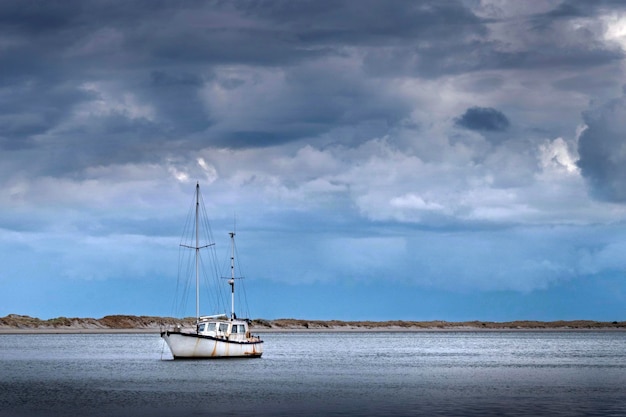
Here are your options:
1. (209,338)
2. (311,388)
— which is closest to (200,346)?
(209,338)

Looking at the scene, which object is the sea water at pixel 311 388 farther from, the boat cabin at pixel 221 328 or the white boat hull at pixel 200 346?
the boat cabin at pixel 221 328

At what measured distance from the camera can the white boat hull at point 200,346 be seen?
10269 cm

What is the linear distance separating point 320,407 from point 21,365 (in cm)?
6109

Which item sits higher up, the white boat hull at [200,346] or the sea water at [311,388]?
the white boat hull at [200,346]

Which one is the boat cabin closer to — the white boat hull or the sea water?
the white boat hull

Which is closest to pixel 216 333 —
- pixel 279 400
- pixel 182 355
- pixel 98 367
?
pixel 182 355

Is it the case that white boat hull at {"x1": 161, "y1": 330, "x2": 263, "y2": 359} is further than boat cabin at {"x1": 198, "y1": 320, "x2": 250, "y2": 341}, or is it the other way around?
boat cabin at {"x1": 198, "y1": 320, "x2": 250, "y2": 341}

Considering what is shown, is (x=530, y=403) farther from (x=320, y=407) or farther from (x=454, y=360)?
(x=454, y=360)

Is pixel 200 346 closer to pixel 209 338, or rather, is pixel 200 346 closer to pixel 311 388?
pixel 209 338

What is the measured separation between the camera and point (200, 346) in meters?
103

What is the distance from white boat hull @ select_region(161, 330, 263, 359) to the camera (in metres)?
103

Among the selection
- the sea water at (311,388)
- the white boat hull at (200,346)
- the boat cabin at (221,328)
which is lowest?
the sea water at (311,388)

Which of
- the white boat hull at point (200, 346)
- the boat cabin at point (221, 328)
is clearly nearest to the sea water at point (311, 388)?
the white boat hull at point (200, 346)

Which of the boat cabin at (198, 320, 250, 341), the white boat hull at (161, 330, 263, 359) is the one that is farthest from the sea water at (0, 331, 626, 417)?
the boat cabin at (198, 320, 250, 341)
